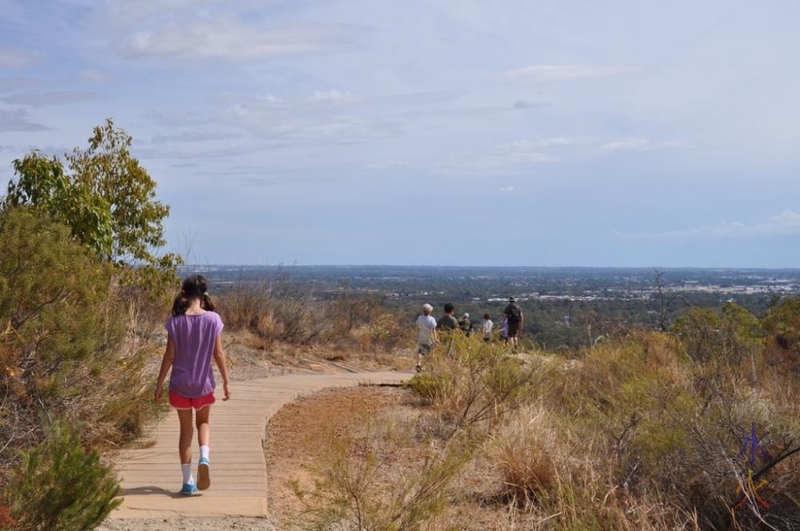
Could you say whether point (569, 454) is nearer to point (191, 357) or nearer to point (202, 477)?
point (202, 477)

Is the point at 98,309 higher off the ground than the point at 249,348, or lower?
higher

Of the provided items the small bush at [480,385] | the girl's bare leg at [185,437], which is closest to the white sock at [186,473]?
the girl's bare leg at [185,437]

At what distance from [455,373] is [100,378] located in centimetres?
435

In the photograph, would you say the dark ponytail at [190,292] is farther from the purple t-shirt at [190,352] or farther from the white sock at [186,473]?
the white sock at [186,473]

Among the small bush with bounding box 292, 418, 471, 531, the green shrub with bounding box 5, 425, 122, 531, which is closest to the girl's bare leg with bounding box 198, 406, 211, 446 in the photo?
the small bush with bounding box 292, 418, 471, 531

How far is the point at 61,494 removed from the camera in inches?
191

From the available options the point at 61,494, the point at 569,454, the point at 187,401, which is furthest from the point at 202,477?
the point at 569,454

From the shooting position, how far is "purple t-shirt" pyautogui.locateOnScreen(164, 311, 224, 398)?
690 cm

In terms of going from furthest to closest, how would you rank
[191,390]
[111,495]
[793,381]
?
[793,381]
[191,390]
[111,495]

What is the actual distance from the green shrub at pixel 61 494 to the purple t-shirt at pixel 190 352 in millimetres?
1923

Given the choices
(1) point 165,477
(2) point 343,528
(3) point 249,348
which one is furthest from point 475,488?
(3) point 249,348

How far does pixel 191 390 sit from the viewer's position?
6902 mm

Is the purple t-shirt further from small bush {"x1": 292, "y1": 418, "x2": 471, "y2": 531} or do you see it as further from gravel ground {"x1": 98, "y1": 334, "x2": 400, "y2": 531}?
small bush {"x1": 292, "y1": 418, "x2": 471, "y2": 531}

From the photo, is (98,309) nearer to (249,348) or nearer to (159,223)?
(159,223)
